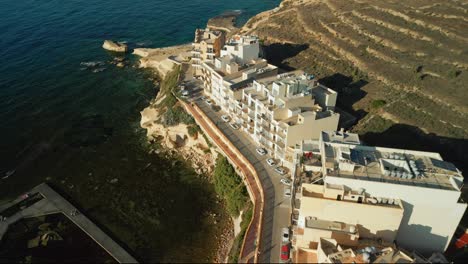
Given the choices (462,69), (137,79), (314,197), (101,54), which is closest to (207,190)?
(314,197)

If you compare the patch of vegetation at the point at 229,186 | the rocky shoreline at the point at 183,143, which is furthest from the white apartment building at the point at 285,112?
the rocky shoreline at the point at 183,143

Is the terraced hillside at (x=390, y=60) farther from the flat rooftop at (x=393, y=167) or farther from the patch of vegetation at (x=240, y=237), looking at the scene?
the patch of vegetation at (x=240, y=237)

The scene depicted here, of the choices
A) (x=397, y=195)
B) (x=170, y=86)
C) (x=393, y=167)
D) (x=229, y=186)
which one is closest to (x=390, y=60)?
(x=393, y=167)

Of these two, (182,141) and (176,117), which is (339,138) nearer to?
(182,141)

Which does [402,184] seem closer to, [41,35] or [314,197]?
[314,197]

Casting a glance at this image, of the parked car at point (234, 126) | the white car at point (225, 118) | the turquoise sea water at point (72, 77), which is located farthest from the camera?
the turquoise sea water at point (72, 77)

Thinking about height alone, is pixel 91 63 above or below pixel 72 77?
above

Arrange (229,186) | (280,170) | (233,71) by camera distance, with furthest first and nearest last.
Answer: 1. (233,71)
2. (229,186)
3. (280,170)
